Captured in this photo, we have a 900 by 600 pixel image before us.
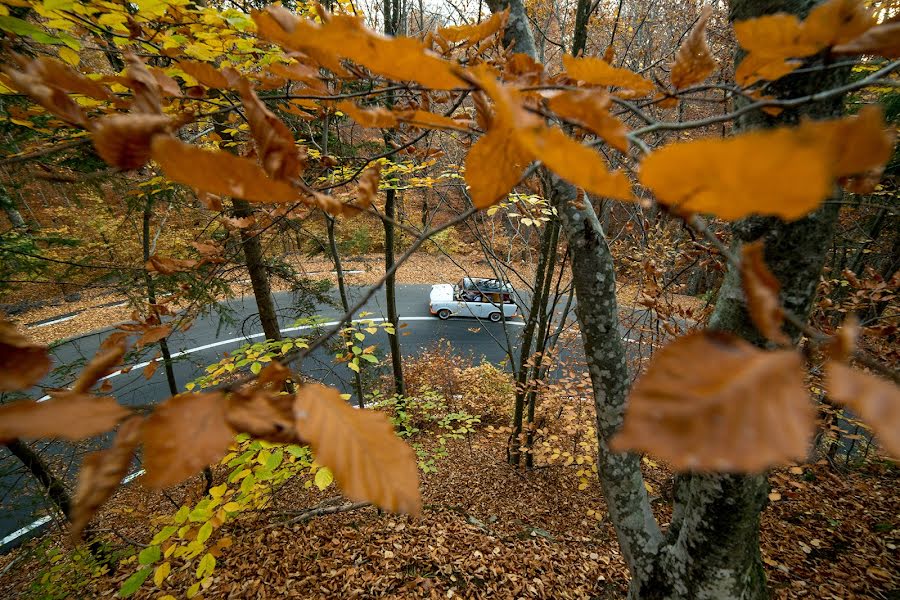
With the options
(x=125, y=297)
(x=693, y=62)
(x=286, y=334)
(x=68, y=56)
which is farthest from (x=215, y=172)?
(x=125, y=297)

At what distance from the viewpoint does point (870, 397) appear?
31 centimetres

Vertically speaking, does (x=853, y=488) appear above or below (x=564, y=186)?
below

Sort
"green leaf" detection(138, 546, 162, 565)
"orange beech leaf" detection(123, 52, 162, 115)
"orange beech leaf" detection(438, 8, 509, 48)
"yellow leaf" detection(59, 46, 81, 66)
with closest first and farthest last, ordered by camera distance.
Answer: "orange beech leaf" detection(123, 52, 162, 115) → "orange beech leaf" detection(438, 8, 509, 48) → "yellow leaf" detection(59, 46, 81, 66) → "green leaf" detection(138, 546, 162, 565)

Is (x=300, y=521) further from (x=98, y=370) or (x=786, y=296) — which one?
(x=786, y=296)

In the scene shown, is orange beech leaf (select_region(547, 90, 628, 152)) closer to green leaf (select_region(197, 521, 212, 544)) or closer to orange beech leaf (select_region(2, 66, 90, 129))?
orange beech leaf (select_region(2, 66, 90, 129))

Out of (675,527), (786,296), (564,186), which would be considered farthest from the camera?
(675,527)

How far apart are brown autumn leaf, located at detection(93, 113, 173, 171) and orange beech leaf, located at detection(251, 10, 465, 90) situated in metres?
0.24

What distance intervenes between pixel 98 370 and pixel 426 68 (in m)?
0.60

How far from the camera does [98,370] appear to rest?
509mm

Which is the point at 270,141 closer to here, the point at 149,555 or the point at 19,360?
the point at 19,360

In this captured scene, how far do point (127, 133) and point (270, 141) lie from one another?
18 centimetres

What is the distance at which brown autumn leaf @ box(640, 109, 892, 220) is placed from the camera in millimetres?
251

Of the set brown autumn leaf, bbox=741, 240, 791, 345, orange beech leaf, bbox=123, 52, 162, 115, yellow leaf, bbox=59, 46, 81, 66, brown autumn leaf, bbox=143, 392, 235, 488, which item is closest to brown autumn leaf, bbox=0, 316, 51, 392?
brown autumn leaf, bbox=143, 392, 235, 488

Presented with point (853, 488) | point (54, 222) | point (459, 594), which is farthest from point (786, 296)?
point (54, 222)
